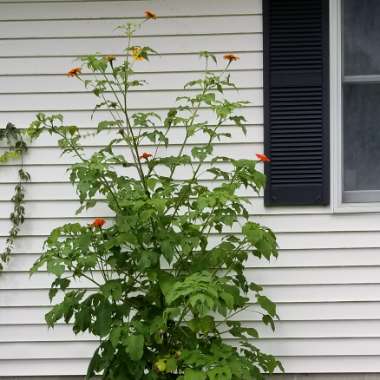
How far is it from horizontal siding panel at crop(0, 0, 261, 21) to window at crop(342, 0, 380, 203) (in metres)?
0.57

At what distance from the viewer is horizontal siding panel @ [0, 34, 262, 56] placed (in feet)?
17.2

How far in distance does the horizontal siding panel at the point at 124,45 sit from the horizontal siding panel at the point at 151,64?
0.10 ft

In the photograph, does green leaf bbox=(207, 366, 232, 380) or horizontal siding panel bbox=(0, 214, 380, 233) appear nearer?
green leaf bbox=(207, 366, 232, 380)

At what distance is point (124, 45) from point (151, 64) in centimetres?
19

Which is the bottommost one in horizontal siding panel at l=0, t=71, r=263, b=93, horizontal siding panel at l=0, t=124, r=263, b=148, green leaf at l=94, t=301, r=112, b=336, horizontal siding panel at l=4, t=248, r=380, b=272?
green leaf at l=94, t=301, r=112, b=336

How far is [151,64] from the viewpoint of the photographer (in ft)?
17.2

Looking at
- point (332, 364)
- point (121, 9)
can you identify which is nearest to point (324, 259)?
point (332, 364)

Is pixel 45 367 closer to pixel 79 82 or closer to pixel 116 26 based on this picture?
pixel 79 82

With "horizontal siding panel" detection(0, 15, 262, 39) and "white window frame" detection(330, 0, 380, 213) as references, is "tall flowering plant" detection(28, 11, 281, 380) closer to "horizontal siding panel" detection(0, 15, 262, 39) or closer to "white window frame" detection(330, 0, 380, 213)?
"horizontal siding panel" detection(0, 15, 262, 39)

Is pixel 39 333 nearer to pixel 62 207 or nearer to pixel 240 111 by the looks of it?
pixel 62 207

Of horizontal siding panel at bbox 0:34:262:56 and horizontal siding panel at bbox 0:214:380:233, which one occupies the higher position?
horizontal siding panel at bbox 0:34:262:56

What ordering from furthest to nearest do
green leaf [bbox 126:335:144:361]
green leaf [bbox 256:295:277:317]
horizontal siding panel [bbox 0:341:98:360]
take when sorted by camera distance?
1. horizontal siding panel [bbox 0:341:98:360]
2. green leaf [bbox 256:295:277:317]
3. green leaf [bbox 126:335:144:361]

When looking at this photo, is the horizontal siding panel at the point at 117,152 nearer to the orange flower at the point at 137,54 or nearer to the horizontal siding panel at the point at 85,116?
the horizontal siding panel at the point at 85,116

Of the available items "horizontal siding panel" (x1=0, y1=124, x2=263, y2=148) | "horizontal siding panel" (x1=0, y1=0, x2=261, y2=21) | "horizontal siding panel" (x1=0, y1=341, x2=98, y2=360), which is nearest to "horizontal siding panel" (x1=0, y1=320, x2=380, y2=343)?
"horizontal siding panel" (x1=0, y1=341, x2=98, y2=360)
